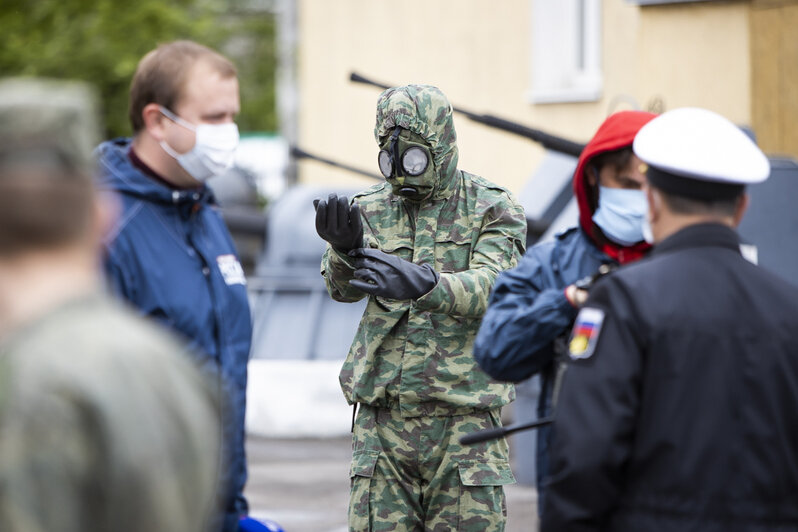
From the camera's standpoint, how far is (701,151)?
8.50 ft

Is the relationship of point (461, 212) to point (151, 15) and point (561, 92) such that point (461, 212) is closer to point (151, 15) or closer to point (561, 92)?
point (561, 92)

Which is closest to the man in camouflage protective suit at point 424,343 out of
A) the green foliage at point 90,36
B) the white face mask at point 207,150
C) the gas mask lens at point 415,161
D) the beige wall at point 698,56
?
the gas mask lens at point 415,161

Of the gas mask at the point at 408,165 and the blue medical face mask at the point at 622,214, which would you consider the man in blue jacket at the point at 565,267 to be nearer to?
the blue medical face mask at the point at 622,214

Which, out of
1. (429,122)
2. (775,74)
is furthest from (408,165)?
(775,74)

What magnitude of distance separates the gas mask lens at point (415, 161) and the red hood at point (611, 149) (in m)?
0.71

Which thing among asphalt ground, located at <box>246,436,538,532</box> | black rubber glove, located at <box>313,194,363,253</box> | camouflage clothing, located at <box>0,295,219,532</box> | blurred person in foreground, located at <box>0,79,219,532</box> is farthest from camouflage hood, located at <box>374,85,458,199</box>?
asphalt ground, located at <box>246,436,538,532</box>

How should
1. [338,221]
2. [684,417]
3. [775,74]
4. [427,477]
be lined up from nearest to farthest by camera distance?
1. [684,417]
2. [338,221]
3. [427,477]
4. [775,74]

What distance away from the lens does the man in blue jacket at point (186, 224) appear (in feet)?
10.8

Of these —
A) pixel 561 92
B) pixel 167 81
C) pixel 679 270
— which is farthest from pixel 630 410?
pixel 561 92

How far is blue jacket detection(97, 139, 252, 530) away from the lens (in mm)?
3287

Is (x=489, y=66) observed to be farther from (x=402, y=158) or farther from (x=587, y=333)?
(x=587, y=333)

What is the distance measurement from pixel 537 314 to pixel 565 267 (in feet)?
1.14

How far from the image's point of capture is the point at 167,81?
3617 millimetres

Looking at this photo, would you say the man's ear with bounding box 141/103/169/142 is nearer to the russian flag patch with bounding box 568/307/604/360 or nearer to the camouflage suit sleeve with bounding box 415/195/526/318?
the camouflage suit sleeve with bounding box 415/195/526/318
